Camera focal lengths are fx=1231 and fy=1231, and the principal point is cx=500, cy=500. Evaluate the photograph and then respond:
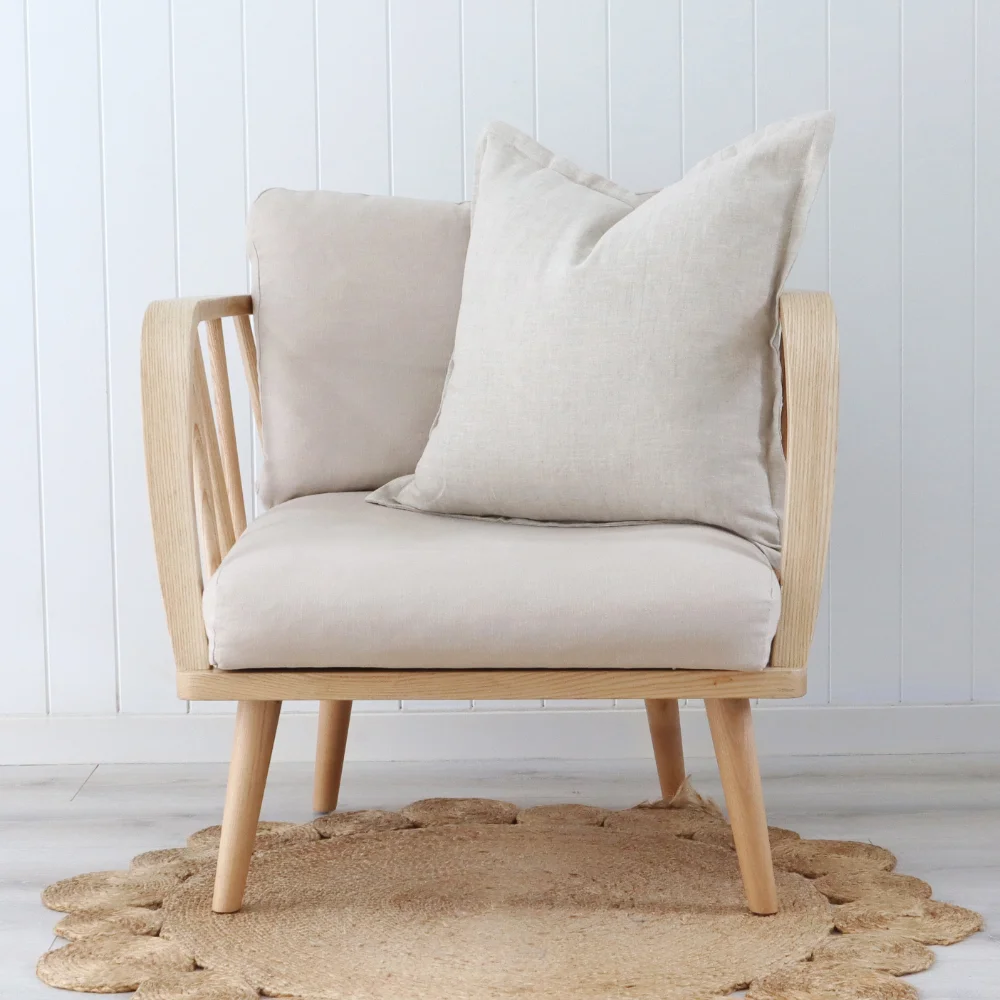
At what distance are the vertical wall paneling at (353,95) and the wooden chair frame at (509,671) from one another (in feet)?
2.20

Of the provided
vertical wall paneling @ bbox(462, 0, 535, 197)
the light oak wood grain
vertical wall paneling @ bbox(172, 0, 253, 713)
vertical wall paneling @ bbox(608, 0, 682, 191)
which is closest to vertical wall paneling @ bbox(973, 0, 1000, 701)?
vertical wall paneling @ bbox(608, 0, 682, 191)

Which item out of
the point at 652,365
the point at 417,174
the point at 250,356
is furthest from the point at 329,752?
the point at 417,174

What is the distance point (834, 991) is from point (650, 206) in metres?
0.77

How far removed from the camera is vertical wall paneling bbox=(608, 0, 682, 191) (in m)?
1.78

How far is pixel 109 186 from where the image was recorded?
5.88 feet

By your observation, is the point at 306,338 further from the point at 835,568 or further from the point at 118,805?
the point at 835,568

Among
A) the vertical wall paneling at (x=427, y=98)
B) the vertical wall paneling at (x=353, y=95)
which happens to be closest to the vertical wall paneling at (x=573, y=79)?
the vertical wall paneling at (x=427, y=98)

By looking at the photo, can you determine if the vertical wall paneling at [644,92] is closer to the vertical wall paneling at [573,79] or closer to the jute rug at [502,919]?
the vertical wall paneling at [573,79]

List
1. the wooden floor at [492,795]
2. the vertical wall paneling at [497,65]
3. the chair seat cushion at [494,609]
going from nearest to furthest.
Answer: the chair seat cushion at [494,609] → the wooden floor at [492,795] → the vertical wall paneling at [497,65]

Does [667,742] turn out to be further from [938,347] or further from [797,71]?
[797,71]

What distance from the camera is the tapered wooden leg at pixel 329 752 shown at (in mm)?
1543

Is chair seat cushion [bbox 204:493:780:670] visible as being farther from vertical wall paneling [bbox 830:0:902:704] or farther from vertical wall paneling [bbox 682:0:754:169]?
vertical wall paneling [bbox 682:0:754:169]

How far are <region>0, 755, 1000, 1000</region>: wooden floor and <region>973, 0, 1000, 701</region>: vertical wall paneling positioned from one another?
18 cm

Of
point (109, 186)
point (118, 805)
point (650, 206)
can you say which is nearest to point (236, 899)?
point (118, 805)
